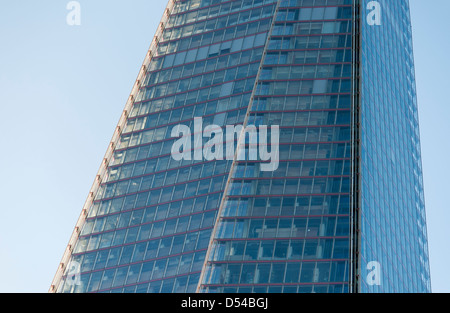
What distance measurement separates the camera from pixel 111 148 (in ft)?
531

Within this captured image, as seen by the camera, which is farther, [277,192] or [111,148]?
[111,148]

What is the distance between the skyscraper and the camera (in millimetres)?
118250

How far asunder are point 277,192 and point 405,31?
70747 mm

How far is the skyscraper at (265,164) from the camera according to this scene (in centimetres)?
11825

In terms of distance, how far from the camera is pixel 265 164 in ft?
428

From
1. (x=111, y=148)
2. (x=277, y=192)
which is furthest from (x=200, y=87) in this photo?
(x=277, y=192)

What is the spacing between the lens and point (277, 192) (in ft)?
414

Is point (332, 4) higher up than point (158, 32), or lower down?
lower down
